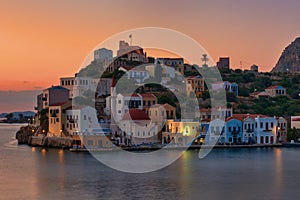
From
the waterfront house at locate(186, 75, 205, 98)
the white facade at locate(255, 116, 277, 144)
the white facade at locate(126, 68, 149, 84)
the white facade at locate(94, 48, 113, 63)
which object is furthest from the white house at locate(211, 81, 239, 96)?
the white facade at locate(255, 116, 277, 144)

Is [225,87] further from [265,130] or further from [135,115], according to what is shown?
[135,115]

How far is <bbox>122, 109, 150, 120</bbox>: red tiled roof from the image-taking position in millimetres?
39969

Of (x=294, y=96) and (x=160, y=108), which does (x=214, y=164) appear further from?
(x=294, y=96)

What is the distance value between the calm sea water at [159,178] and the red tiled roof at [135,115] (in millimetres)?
6809

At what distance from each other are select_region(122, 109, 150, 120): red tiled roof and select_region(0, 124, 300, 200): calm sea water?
268 inches

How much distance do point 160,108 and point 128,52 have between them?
75.2ft

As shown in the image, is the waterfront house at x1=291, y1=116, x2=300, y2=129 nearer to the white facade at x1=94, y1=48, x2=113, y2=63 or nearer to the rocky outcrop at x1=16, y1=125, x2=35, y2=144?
the rocky outcrop at x1=16, y1=125, x2=35, y2=144

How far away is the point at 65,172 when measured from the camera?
26562mm

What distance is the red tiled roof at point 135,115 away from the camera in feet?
131

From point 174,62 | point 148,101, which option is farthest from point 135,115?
point 174,62

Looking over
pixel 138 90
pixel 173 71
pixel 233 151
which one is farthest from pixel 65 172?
pixel 173 71

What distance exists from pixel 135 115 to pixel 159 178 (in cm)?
1567

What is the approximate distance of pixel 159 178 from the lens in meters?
24.8

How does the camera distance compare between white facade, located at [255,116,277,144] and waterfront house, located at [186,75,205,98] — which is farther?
waterfront house, located at [186,75,205,98]
